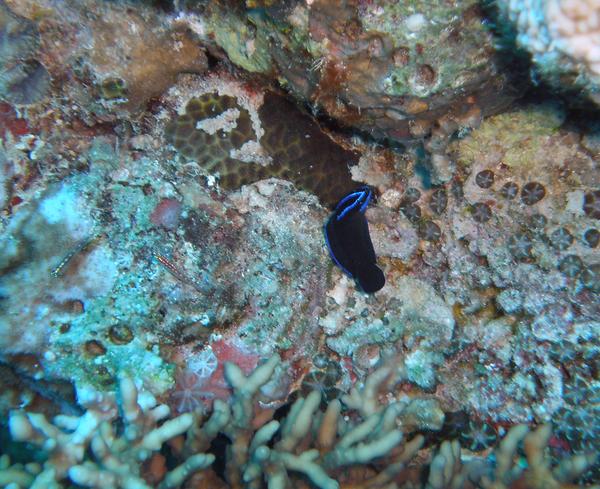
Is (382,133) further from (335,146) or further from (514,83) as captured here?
(514,83)

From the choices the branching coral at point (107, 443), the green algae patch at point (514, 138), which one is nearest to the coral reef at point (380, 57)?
the green algae patch at point (514, 138)

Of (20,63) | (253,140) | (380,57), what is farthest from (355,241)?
(20,63)

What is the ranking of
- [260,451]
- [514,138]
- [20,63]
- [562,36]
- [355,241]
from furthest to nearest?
1. [355,241]
2. [514,138]
3. [20,63]
4. [260,451]
5. [562,36]

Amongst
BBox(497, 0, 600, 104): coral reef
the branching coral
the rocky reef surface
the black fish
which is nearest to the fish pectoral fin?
the black fish

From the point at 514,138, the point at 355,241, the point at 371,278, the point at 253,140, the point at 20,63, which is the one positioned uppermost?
the point at 20,63

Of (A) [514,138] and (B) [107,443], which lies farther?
(A) [514,138]

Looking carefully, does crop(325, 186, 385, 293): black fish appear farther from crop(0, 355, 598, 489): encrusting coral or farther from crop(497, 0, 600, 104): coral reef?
crop(497, 0, 600, 104): coral reef

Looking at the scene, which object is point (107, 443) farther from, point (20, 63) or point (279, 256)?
point (20, 63)
